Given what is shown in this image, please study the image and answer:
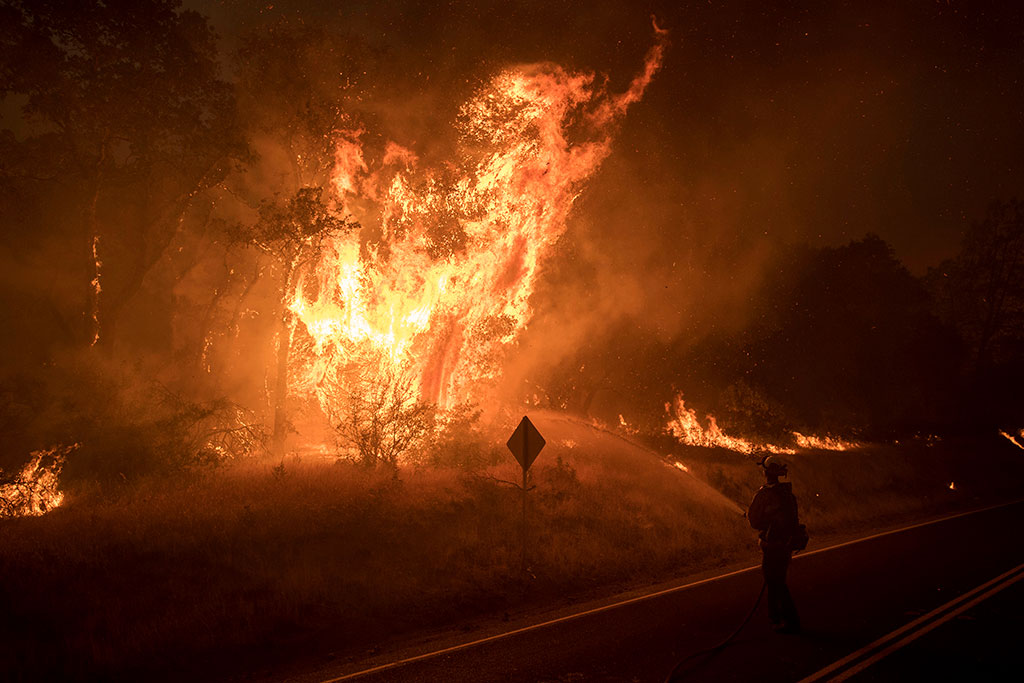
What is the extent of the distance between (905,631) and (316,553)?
9600 millimetres

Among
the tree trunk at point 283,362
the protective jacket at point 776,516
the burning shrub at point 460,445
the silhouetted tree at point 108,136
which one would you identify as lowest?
the protective jacket at point 776,516

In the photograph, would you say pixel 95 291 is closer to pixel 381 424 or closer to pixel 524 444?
pixel 381 424

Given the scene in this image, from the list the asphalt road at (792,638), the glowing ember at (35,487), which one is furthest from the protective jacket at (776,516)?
the glowing ember at (35,487)

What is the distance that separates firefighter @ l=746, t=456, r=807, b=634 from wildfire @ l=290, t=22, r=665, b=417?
1463 centimetres

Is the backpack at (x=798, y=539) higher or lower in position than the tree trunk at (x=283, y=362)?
lower

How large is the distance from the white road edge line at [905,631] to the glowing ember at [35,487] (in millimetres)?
16502

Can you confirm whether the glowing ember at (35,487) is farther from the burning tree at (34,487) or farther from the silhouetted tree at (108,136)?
the silhouetted tree at (108,136)

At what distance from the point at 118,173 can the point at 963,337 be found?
5369cm

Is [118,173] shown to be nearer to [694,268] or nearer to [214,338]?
[214,338]

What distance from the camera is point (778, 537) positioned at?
8.34m

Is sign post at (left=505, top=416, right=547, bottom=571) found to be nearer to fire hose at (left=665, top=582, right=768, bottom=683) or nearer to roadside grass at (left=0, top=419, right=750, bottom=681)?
roadside grass at (left=0, top=419, right=750, bottom=681)

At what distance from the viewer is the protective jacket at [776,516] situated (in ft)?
27.4

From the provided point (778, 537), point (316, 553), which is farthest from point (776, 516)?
point (316, 553)

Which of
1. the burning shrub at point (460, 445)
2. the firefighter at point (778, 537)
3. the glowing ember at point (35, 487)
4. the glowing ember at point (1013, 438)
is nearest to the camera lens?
the firefighter at point (778, 537)
